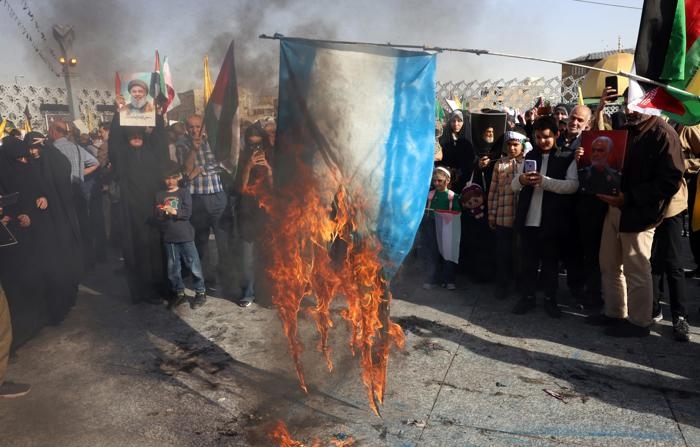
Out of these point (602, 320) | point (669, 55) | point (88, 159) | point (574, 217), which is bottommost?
point (602, 320)

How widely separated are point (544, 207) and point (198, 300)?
367 cm

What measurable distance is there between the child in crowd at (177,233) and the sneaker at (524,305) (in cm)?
325

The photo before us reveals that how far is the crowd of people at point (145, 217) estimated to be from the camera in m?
4.84

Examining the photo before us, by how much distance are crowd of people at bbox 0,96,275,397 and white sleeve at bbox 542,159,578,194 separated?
8.56 feet

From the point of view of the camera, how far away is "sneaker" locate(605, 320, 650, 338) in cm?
445

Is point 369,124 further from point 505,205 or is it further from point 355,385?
point 505,205

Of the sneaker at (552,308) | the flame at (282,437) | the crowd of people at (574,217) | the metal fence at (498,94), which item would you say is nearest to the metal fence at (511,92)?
the metal fence at (498,94)

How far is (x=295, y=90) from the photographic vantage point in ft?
10.6

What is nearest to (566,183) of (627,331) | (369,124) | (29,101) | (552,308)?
(552,308)

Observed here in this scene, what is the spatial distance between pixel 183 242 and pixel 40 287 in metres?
1.39

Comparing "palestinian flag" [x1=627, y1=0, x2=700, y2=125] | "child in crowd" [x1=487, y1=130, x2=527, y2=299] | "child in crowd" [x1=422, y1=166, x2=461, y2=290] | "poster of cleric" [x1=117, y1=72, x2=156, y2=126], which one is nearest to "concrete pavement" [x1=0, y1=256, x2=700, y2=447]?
"child in crowd" [x1=487, y1=130, x2=527, y2=299]

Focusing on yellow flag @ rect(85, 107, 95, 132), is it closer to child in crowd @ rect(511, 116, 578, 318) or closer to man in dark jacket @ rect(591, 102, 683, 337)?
child in crowd @ rect(511, 116, 578, 318)

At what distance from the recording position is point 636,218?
429 cm

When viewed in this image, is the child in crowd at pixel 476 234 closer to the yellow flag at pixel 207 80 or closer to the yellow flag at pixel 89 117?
the yellow flag at pixel 207 80
